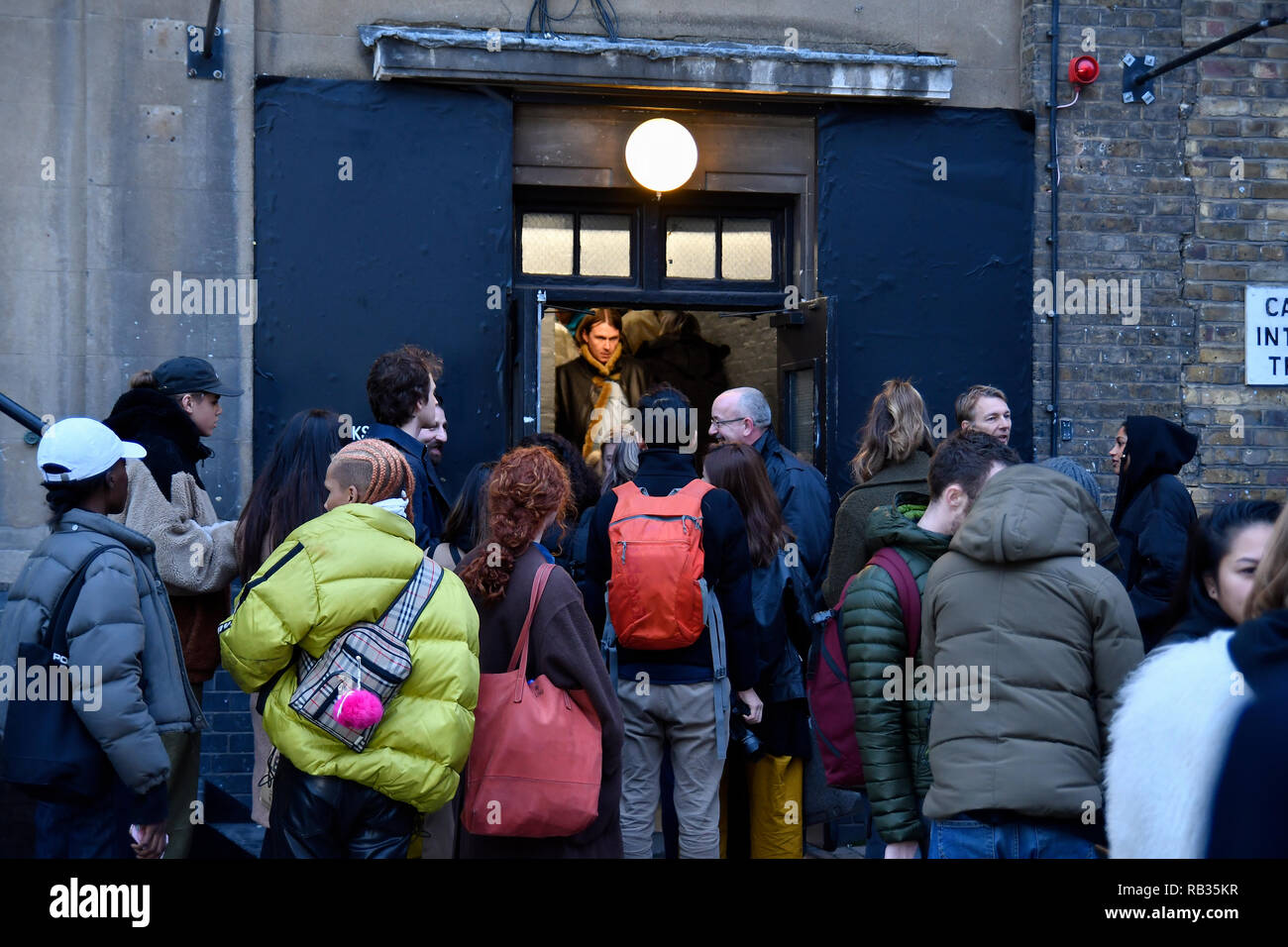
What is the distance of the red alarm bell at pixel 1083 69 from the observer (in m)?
8.09

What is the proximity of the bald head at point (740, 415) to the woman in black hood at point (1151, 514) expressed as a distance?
1721 millimetres

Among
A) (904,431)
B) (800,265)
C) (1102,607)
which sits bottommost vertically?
(1102,607)

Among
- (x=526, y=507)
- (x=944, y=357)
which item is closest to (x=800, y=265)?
(x=944, y=357)

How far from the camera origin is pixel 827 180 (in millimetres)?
8008

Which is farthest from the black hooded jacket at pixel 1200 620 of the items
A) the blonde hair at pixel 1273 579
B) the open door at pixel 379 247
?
the open door at pixel 379 247

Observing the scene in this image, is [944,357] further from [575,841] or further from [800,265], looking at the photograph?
[575,841]

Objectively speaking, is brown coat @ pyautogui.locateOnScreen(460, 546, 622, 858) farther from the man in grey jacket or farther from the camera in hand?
the camera in hand

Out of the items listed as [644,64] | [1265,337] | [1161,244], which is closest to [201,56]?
[644,64]

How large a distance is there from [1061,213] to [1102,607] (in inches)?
205

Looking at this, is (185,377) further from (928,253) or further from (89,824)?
(928,253)

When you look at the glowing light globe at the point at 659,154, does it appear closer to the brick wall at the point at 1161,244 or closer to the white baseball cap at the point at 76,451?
the brick wall at the point at 1161,244

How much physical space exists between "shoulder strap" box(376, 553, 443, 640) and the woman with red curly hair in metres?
0.34

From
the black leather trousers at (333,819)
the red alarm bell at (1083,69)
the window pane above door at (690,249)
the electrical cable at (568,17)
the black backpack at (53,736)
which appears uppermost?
the electrical cable at (568,17)
